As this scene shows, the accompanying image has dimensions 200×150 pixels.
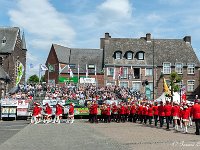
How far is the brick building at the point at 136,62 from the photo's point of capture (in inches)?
2282

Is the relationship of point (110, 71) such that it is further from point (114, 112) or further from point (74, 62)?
point (114, 112)

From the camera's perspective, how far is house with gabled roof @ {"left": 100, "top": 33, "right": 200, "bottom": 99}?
190 ft

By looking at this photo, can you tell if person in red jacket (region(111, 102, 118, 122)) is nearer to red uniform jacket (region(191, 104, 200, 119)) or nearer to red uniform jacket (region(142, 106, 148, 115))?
red uniform jacket (region(142, 106, 148, 115))

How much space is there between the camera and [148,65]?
5850 cm

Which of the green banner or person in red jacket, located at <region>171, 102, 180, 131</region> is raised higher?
the green banner

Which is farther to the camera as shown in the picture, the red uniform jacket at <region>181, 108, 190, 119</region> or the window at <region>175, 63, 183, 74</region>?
the window at <region>175, 63, 183, 74</region>

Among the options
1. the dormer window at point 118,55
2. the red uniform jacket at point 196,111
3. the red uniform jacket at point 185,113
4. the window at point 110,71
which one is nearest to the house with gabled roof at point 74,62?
the window at point 110,71

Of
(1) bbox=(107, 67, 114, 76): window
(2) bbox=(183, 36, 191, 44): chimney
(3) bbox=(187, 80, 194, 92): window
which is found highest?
(2) bbox=(183, 36, 191, 44): chimney

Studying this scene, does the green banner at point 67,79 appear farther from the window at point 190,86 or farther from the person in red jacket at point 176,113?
the person in red jacket at point 176,113

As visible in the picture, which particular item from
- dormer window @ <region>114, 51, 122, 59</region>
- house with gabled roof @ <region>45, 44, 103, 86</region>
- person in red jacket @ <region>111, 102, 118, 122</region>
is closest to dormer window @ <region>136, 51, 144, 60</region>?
dormer window @ <region>114, 51, 122, 59</region>

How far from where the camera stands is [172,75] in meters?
53.7

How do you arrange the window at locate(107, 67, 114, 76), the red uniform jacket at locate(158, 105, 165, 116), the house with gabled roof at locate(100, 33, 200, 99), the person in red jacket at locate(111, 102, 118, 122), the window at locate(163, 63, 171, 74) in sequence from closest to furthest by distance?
the red uniform jacket at locate(158, 105, 165, 116) < the person in red jacket at locate(111, 102, 118, 122) < the house with gabled roof at locate(100, 33, 200, 99) < the window at locate(107, 67, 114, 76) < the window at locate(163, 63, 171, 74)

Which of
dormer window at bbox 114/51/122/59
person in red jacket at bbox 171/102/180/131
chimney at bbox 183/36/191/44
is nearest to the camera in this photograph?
person in red jacket at bbox 171/102/180/131

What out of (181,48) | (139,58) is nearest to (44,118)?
(139,58)
